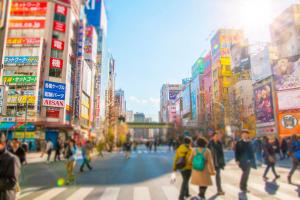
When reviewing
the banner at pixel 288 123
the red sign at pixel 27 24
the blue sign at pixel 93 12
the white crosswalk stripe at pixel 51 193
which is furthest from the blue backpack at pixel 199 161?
the blue sign at pixel 93 12

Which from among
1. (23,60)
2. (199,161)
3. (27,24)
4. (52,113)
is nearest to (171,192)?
(199,161)

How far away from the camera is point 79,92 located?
44594mm

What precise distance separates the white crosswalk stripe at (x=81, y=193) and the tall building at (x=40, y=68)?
32122 millimetres

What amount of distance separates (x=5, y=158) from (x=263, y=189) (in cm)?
706

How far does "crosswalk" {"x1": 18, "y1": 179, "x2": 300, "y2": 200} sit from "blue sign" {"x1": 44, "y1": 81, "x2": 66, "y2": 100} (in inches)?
1382

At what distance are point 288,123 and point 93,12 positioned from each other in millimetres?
44434

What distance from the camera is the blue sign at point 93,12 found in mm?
60906

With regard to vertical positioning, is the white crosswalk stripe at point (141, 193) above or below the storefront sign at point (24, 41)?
below

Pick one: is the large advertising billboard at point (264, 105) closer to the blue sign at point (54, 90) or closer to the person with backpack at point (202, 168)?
the blue sign at point (54, 90)

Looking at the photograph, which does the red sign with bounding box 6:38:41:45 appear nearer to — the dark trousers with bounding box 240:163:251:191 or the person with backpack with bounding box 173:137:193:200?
the dark trousers with bounding box 240:163:251:191

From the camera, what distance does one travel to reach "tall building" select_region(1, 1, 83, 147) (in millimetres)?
39844

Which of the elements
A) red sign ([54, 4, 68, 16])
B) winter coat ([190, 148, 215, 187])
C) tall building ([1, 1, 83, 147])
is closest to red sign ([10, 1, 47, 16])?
tall building ([1, 1, 83, 147])

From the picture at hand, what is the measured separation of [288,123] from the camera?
48125 mm

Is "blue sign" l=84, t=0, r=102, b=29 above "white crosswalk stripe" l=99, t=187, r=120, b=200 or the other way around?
above
